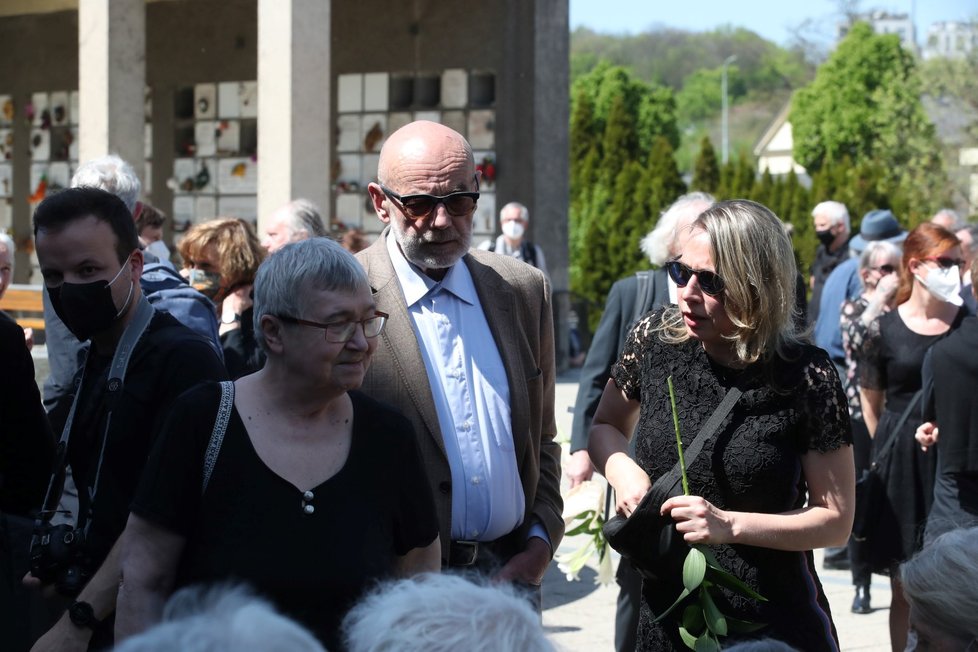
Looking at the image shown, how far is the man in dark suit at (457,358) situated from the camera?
11.6ft

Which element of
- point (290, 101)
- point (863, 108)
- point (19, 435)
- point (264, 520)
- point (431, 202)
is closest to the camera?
point (264, 520)

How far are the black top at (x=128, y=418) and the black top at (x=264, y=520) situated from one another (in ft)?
1.38

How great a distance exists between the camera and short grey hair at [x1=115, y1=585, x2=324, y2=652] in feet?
5.61

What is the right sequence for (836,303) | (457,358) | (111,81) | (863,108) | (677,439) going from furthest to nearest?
(863,108)
(111,81)
(836,303)
(457,358)
(677,439)

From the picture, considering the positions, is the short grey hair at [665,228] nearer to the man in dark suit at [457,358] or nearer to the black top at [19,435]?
the man in dark suit at [457,358]

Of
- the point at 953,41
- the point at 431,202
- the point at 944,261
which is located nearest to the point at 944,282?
the point at 944,261

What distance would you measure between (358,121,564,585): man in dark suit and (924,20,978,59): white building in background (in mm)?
39535

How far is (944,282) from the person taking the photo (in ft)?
20.8

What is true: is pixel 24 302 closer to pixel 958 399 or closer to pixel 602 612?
pixel 602 612

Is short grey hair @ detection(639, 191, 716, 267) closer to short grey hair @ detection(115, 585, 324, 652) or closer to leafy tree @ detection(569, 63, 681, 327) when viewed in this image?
short grey hair @ detection(115, 585, 324, 652)

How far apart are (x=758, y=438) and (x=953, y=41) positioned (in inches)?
1758

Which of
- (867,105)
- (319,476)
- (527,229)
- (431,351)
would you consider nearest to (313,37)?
(527,229)

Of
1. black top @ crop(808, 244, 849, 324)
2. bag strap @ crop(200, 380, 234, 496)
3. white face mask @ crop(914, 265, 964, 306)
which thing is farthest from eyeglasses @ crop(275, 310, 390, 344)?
black top @ crop(808, 244, 849, 324)

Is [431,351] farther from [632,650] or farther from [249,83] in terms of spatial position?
[249,83]
